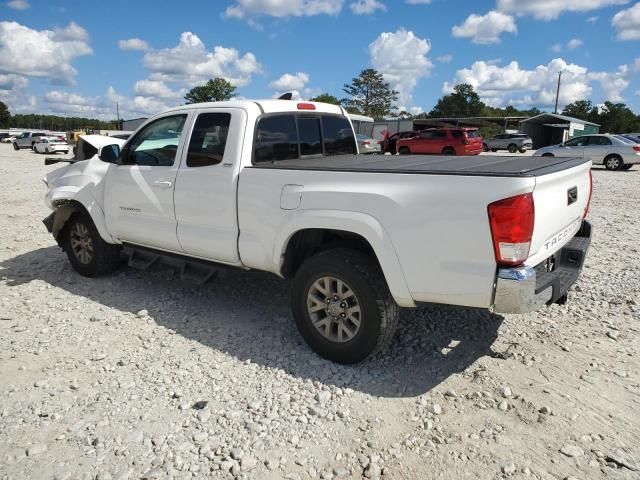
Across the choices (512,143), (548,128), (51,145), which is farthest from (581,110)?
(51,145)

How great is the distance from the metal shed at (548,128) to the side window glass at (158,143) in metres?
47.7

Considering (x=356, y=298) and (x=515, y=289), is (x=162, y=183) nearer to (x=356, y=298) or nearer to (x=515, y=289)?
(x=356, y=298)

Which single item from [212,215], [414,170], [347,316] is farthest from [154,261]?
[414,170]

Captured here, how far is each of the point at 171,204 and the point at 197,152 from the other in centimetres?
56

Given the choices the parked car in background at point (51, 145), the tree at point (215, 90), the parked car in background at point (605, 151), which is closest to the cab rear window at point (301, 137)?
the parked car in background at point (605, 151)

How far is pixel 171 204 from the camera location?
4.42 meters

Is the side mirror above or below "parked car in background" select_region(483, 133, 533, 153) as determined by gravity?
above

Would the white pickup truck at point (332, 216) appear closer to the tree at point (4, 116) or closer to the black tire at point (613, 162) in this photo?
the black tire at point (613, 162)

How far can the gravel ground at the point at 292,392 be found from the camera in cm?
265

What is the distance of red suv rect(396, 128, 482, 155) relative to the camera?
82.0 feet

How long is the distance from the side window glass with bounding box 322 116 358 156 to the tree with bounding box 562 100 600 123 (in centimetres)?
8151

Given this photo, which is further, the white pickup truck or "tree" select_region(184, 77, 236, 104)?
"tree" select_region(184, 77, 236, 104)

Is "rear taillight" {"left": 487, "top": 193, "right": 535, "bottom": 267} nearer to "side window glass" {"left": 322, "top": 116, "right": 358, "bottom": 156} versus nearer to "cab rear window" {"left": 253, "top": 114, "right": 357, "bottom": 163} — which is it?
"cab rear window" {"left": 253, "top": 114, "right": 357, "bottom": 163}

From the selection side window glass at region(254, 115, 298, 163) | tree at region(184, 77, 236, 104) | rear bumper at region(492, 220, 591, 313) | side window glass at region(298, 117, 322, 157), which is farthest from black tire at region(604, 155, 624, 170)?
tree at region(184, 77, 236, 104)
